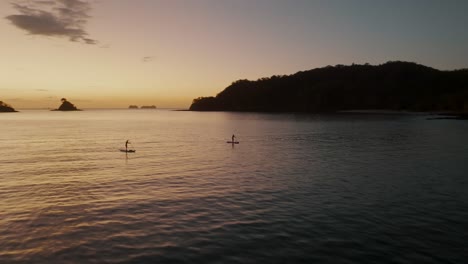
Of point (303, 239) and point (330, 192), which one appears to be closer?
point (303, 239)

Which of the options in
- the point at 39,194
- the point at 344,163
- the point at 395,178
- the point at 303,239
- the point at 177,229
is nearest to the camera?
the point at 303,239

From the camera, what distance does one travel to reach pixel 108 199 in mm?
33688

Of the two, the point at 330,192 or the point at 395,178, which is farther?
the point at 395,178

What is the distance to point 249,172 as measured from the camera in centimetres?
4756

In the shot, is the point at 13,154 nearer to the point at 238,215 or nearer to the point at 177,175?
the point at 177,175

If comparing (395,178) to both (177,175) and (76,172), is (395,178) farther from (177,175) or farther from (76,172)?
(76,172)

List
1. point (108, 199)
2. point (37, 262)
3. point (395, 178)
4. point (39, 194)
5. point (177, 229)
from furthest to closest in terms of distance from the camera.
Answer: point (395, 178), point (39, 194), point (108, 199), point (177, 229), point (37, 262)

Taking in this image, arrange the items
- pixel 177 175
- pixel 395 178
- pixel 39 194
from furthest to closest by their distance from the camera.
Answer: pixel 177 175 < pixel 395 178 < pixel 39 194

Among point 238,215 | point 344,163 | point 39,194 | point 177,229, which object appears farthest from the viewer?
point 344,163

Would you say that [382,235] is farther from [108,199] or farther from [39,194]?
[39,194]

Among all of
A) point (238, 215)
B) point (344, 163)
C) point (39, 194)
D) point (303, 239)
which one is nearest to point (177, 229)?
point (238, 215)

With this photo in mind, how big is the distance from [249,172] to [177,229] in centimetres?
2387

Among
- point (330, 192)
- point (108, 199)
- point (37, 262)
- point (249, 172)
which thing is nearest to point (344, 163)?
point (249, 172)

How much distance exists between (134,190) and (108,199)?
3705 mm
